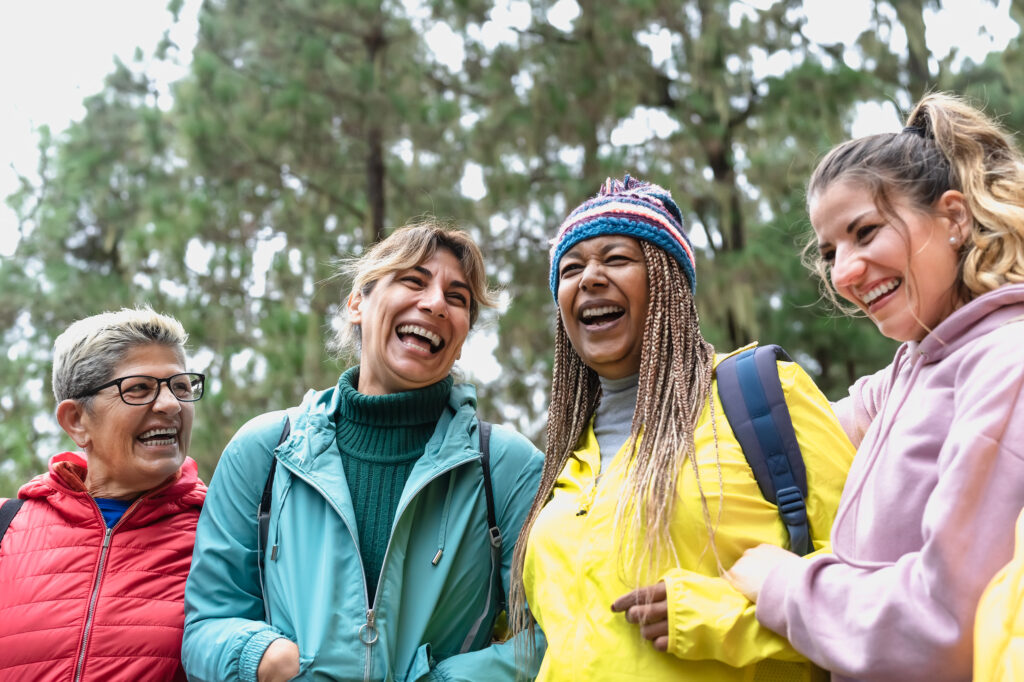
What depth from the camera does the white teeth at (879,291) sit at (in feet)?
5.95

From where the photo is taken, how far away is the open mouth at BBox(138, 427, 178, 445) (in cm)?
289

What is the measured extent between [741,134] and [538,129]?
1.90 m

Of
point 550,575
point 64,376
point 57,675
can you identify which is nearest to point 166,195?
Answer: point 64,376

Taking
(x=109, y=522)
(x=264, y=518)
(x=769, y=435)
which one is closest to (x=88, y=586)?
(x=109, y=522)

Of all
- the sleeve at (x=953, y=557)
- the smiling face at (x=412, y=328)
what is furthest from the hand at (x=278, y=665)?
the sleeve at (x=953, y=557)

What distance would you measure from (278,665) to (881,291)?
1720mm

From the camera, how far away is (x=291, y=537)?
2482 mm

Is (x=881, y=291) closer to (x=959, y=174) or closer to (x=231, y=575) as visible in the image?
(x=959, y=174)

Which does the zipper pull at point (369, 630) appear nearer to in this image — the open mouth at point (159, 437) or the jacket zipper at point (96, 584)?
the jacket zipper at point (96, 584)

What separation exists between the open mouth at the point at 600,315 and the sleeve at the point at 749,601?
0.51m

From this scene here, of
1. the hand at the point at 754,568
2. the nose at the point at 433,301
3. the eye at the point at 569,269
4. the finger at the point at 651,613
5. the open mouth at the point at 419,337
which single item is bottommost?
the finger at the point at 651,613

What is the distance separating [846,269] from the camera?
6.07 ft

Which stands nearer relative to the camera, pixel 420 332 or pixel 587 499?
pixel 587 499

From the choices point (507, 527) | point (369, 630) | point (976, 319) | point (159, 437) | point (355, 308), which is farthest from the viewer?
point (355, 308)
